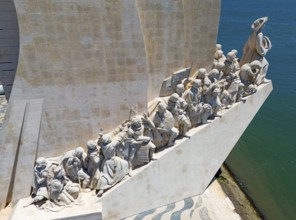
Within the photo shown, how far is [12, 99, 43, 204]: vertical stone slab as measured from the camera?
611 centimetres

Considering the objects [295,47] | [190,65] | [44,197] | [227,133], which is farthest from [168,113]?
[295,47]

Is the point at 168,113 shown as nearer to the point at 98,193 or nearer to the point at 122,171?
the point at 122,171

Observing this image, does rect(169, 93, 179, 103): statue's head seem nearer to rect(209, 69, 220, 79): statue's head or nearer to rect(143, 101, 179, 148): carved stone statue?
rect(143, 101, 179, 148): carved stone statue

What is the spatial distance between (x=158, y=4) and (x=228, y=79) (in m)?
Result: 2.60

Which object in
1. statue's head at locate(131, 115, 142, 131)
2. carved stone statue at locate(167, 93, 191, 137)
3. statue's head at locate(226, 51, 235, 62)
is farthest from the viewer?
statue's head at locate(226, 51, 235, 62)

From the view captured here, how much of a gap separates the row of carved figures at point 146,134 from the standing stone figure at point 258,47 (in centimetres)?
2

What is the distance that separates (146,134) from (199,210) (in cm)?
211

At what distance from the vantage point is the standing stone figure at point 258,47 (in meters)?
7.74

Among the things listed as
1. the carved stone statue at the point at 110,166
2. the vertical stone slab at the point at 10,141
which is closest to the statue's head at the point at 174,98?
the carved stone statue at the point at 110,166

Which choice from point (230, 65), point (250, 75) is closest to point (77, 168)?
point (230, 65)

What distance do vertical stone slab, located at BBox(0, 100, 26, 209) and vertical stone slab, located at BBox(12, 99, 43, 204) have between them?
9cm

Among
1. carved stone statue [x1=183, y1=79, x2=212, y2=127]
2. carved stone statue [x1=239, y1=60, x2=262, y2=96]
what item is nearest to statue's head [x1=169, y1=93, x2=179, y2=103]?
carved stone statue [x1=183, y1=79, x2=212, y2=127]

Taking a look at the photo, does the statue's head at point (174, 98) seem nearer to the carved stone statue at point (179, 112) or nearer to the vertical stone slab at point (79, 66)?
the carved stone statue at point (179, 112)

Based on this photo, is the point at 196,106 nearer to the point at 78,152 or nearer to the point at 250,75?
the point at 250,75
